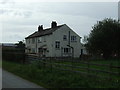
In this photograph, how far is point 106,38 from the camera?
52.2m

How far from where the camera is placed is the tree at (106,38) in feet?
170

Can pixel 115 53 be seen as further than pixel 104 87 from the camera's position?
Yes

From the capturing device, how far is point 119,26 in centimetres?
5291

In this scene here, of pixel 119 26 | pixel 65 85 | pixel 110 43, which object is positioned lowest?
pixel 65 85

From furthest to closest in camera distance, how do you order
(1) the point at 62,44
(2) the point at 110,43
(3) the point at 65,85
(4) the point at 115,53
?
(1) the point at 62,44 < (4) the point at 115,53 < (2) the point at 110,43 < (3) the point at 65,85

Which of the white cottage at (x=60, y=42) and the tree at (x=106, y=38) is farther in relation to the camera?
the white cottage at (x=60, y=42)

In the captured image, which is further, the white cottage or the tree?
the white cottage

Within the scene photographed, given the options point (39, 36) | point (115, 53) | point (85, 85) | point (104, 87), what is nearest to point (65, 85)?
point (85, 85)

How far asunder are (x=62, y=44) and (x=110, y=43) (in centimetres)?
1483

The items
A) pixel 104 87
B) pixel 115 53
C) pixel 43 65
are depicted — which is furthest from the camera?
pixel 115 53

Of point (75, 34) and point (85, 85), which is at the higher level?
point (75, 34)

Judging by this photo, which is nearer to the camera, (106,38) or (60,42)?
(106,38)

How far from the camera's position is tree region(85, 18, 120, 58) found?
170 ft

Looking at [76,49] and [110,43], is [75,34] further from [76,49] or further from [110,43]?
[110,43]
